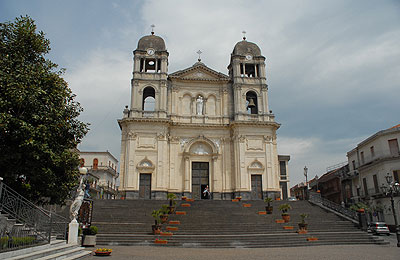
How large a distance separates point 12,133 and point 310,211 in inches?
768

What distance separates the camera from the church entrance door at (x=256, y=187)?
2972 centimetres

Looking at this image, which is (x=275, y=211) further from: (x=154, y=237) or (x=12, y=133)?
(x=12, y=133)

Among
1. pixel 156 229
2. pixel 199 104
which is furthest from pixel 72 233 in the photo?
pixel 199 104

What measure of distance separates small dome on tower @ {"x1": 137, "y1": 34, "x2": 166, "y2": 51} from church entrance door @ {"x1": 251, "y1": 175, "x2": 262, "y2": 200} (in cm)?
1618

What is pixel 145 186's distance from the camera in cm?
2866

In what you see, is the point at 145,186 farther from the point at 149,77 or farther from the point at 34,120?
the point at 34,120

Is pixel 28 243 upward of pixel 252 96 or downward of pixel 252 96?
downward

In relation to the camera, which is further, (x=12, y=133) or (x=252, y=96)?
(x=252, y=96)

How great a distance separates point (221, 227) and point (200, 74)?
18898 millimetres

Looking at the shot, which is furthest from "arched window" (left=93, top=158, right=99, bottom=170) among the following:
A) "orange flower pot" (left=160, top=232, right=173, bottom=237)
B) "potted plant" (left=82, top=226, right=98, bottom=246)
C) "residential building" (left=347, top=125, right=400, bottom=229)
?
"potted plant" (left=82, top=226, right=98, bottom=246)

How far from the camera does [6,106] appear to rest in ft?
38.7

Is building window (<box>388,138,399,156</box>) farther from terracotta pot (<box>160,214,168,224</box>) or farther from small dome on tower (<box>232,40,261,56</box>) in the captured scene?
terracotta pot (<box>160,214,168,224</box>)

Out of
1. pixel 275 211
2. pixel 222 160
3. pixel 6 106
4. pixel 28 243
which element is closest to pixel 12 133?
pixel 6 106

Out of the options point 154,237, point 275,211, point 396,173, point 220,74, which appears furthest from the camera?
point 220,74
